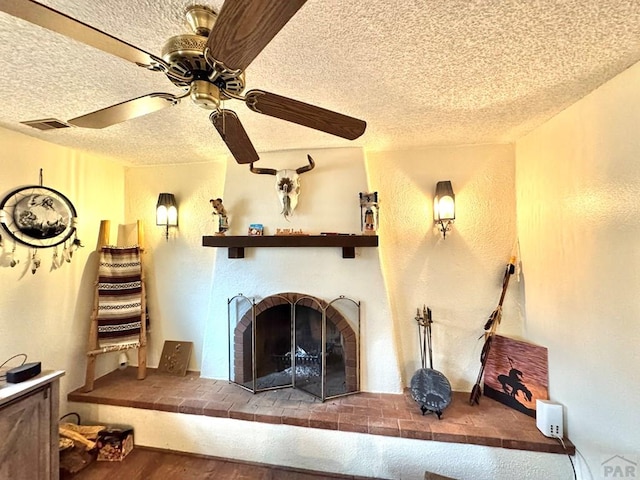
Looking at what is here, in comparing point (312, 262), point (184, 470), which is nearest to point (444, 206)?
point (312, 262)

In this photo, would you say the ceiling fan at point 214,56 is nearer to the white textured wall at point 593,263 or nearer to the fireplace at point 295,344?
the white textured wall at point 593,263

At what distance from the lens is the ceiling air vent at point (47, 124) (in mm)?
1715

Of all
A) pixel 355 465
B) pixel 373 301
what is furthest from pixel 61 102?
pixel 355 465

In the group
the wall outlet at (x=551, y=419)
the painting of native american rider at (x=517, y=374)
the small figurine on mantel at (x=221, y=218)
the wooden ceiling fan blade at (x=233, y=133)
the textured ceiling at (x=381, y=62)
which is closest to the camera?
the textured ceiling at (x=381, y=62)

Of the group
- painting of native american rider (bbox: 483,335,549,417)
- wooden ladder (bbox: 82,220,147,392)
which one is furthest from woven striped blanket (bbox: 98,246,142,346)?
painting of native american rider (bbox: 483,335,549,417)

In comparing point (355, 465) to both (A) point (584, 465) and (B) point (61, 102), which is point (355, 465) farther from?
(B) point (61, 102)

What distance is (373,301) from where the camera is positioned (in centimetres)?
227

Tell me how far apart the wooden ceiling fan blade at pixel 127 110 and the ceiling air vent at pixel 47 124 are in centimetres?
98

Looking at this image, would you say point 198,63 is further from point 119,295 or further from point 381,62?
point 119,295

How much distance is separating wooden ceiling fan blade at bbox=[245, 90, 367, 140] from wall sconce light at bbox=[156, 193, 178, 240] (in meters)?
1.96

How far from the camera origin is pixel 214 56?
74 centimetres

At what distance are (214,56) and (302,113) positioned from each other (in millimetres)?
383

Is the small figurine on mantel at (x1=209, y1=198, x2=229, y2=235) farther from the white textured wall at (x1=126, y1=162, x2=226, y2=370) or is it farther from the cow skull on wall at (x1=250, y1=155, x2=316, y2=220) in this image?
the cow skull on wall at (x1=250, y1=155, x2=316, y2=220)

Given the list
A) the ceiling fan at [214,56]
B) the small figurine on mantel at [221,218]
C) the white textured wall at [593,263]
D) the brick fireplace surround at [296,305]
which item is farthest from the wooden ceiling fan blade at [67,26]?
the white textured wall at [593,263]
